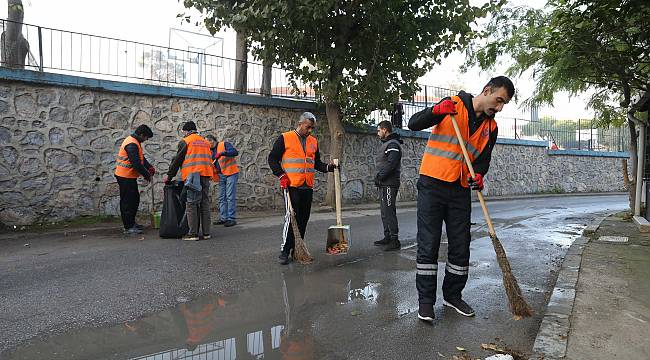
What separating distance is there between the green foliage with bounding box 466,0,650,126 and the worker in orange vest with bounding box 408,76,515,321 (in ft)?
10.5

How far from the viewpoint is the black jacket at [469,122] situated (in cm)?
369

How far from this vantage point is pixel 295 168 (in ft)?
18.1

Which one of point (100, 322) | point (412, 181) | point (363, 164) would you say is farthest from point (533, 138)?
point (100, 322)

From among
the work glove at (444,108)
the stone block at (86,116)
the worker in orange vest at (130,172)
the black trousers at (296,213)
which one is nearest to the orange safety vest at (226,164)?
the worker in orange vest at (130,172)

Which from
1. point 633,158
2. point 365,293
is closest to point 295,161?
point 365,293

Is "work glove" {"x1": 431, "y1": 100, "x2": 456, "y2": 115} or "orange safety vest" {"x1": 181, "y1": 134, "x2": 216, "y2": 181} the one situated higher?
"work glove" {"x1": 431, "y1": 100, "x2": 456, "y2": 115}

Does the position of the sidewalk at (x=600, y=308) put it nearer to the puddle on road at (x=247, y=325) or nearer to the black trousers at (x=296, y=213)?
the puddle on road at (x=247, y=325)

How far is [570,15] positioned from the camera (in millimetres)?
6762

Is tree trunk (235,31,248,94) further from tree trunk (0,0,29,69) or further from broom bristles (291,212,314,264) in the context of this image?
broom bristles (291,212,314,264)

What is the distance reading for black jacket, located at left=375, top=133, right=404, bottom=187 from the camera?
6.66m

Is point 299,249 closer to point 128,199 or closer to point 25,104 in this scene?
point 128,199

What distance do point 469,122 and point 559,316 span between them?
1.70m

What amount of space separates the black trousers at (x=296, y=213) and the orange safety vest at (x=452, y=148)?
2.11 m

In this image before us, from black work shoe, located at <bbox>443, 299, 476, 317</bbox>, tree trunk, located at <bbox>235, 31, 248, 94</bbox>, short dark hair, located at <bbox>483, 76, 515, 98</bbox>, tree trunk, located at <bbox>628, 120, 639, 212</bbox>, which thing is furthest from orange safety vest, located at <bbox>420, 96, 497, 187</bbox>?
tree trunk, located at <bbox>235, 31, 248, 94</bbox>
